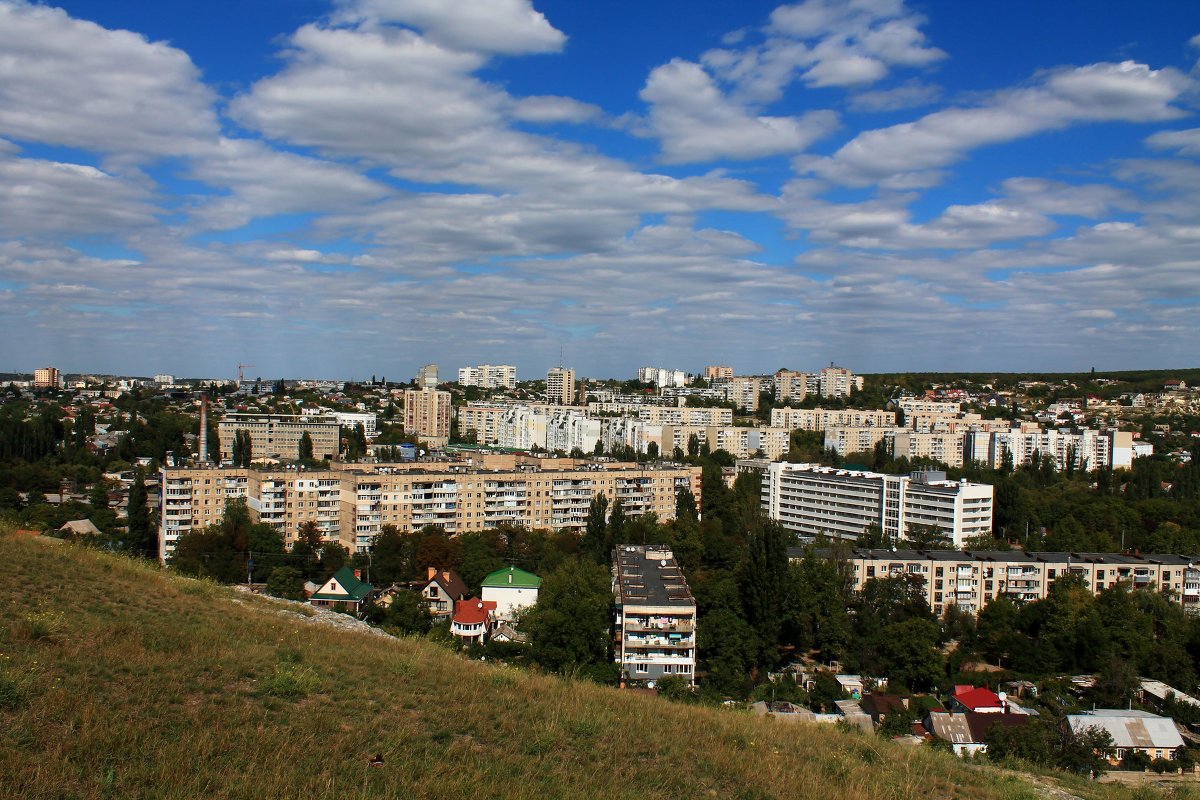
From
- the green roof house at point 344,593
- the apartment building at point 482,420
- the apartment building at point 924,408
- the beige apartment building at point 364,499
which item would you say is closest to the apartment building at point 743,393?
the apartment building at point 924,408

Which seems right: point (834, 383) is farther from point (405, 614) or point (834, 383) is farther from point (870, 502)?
point (405, 614)

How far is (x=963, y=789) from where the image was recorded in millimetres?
6145

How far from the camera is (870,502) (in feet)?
127

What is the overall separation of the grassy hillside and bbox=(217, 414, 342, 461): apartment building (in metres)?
53.1

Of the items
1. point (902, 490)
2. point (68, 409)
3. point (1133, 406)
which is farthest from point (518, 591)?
point (1133, 406)

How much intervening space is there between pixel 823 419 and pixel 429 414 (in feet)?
112

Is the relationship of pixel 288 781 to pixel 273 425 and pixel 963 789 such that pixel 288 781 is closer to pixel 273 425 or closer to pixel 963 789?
pixel 963 789

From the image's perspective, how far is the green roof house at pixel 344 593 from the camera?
22719mm

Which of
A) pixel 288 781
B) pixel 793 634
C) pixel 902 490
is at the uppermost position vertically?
pixel 288 781

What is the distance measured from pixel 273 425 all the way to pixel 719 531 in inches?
1529

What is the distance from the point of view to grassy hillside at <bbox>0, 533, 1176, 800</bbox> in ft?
14.7

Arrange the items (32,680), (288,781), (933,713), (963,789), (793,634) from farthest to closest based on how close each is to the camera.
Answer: (793,634), (933,713), (963,789), (32,680), (288,781)

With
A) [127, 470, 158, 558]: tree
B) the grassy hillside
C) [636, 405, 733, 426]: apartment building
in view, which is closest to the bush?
the grassy hillside

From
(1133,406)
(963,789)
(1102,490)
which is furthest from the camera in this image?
(1133,406)
